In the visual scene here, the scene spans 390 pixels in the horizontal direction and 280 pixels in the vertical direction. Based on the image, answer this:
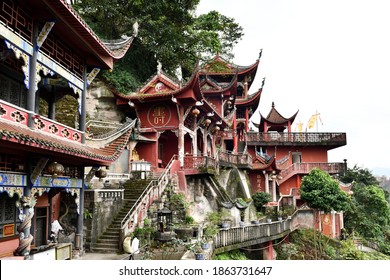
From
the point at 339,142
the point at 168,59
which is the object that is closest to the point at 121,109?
the point at 168,59

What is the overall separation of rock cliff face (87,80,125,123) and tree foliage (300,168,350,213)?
44.4ft

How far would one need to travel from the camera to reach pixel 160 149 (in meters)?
20.5

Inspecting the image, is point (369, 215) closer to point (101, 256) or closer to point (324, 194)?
point (324, 194)

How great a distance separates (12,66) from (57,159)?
2787mm

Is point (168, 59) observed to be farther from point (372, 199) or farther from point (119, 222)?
point (372, 199)

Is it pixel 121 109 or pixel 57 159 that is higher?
pixel 121 109

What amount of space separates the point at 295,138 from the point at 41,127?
28370 millimetres

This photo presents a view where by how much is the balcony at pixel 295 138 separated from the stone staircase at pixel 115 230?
20.3m

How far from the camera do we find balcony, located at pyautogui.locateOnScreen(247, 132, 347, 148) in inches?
1293

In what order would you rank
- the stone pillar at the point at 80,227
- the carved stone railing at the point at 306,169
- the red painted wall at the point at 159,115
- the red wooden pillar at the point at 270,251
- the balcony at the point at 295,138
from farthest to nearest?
1. the balcony at the point at 295,138
2. the carved stone railing at the point at 306,169
3. the red wooden pillar at the point at 270,251
4. the red painted wall at the point at 159,115
5. the stone pillar at the point at 80,227

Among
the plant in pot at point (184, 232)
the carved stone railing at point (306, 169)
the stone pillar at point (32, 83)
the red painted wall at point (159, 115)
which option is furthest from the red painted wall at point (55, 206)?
the carved stone railing at point (306, 169)

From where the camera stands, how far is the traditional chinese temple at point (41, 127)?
713cm

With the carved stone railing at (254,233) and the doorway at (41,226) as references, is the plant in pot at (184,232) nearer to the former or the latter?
the carved stone railing at (254,233)

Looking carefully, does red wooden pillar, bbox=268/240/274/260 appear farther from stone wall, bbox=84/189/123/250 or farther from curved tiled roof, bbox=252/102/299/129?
curved tiled roof, bbox=252/102/299/129
